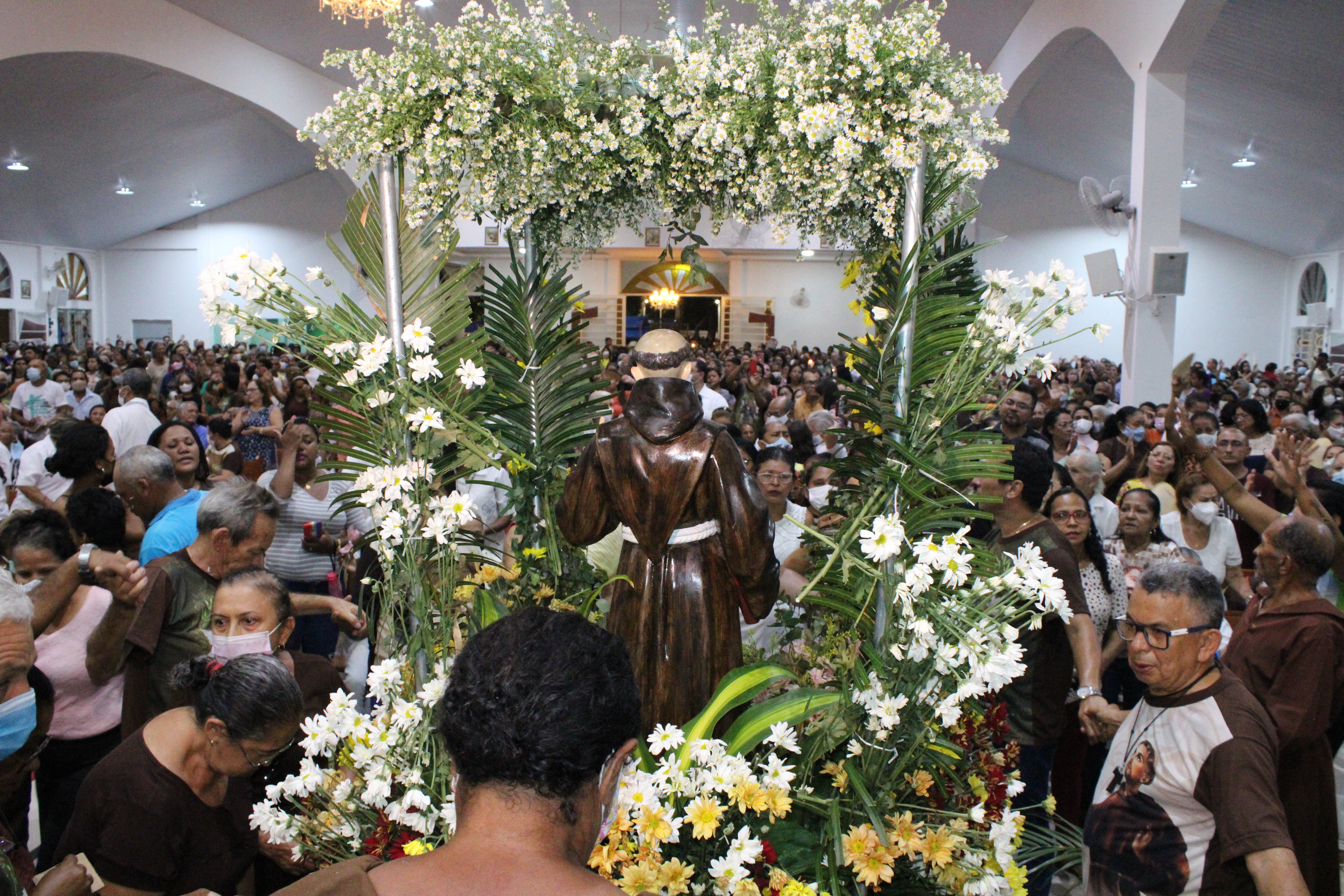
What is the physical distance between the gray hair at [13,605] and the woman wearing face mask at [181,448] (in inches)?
107

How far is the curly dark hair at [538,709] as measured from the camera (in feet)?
4.27

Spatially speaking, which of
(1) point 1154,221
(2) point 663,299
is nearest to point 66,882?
(1) point 1154,221

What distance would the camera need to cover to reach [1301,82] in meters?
12.4

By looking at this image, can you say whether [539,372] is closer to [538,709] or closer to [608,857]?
[608,857]

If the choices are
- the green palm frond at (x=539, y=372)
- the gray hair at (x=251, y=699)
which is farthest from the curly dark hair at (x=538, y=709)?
the green palm frond at (x=539, y=372)

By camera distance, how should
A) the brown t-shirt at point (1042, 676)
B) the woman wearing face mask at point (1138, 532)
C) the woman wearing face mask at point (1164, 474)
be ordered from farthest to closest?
the woman wearing face mask at point (1164, 474), the woman wearing face mask at point (1138, 532), the brown t-shirt at point (1042, 676)

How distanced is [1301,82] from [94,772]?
1416cm

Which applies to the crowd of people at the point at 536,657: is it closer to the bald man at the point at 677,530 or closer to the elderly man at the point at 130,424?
the bald man at the point at 677,530

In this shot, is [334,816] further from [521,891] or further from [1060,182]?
[1060,182]

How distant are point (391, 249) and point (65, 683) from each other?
1.70 metres

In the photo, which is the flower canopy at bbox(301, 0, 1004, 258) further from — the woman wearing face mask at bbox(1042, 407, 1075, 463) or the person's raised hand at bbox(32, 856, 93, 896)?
the woman wearing face mask at bbox(1042, 407, 1075, 463)

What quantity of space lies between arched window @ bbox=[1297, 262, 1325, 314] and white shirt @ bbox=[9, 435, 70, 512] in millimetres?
22638

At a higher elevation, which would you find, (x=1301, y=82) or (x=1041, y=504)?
(x=1301, y=82)

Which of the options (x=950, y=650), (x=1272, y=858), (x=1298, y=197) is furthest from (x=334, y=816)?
(x=1298, y=197)
